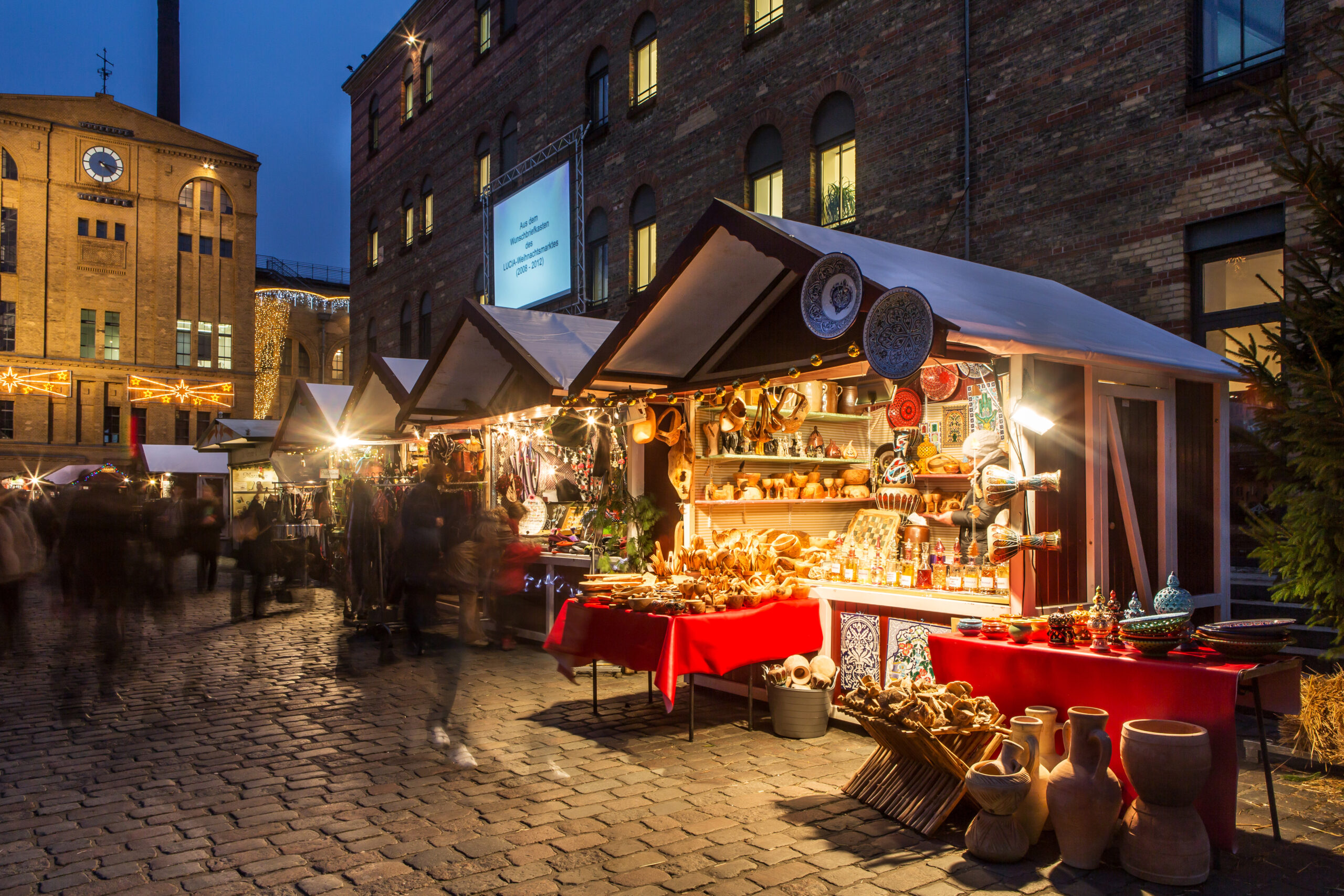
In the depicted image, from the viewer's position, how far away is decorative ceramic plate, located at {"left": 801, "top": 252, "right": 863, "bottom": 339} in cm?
586

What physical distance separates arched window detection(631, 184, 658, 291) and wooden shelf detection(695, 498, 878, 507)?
811 cm

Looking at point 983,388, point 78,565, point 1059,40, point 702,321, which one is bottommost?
point 78,565

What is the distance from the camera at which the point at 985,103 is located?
10680mm

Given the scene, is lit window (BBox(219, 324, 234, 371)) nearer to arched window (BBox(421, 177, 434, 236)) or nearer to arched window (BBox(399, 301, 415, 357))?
arched window (BBox(399, 301, 415, 357))

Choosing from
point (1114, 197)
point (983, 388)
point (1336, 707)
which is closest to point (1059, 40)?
point (1114, 197)

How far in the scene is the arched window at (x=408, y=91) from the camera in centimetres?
2492

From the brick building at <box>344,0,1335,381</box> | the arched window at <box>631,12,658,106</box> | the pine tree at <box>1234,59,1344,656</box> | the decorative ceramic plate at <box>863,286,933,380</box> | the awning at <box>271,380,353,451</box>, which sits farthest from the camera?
the arched window at <box>631,12,658,106</box>

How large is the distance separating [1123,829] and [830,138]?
10.6 meters

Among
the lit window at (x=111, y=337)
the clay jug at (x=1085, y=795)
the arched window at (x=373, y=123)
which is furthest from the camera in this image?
the lit window at (x=111, y=337)

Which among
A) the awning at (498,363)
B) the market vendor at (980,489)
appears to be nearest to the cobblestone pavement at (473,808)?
the market vendor at (980,489)

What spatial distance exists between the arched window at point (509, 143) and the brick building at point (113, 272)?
23709 millimetres

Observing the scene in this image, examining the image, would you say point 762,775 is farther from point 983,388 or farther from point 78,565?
point 78,565

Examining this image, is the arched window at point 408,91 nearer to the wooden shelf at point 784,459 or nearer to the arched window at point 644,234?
the arched window at point 644,234

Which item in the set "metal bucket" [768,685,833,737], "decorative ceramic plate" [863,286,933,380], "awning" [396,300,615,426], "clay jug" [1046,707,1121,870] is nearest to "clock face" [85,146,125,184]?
"awning" [396,300,615,426]
